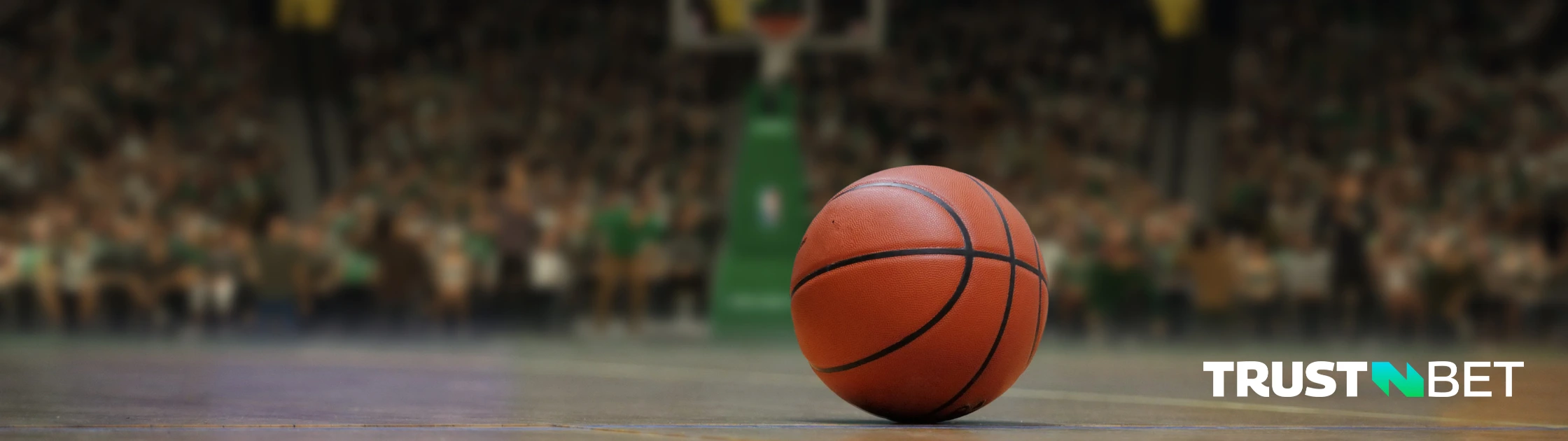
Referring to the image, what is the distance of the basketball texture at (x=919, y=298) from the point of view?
584cm

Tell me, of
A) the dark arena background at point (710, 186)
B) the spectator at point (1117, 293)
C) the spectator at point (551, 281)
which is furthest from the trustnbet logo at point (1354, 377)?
the spectator at point (551, 281)

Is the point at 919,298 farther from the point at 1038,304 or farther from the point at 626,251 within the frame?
the point at 626,251

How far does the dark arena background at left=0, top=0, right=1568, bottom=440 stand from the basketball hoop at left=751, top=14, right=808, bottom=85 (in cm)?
6

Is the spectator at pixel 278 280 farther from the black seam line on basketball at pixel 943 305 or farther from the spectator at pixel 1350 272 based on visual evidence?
the black seam line on basketball at pixel 943 305

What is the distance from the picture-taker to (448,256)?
16.9 metres

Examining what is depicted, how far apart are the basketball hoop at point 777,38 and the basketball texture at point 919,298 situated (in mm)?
10040

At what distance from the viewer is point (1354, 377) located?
32.7 ft

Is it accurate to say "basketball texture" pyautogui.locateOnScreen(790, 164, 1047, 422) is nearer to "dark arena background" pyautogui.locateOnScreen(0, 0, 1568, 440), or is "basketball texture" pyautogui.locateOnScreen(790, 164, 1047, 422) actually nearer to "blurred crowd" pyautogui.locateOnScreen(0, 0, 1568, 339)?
"dark arena background" pyautogui.locateOnScreen(0, 0, 1568, 440)

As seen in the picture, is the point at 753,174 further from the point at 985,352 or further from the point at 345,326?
the point at 985,352

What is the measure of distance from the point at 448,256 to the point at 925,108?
739 centimetres

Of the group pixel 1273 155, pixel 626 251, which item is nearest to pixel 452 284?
pixel 626 251

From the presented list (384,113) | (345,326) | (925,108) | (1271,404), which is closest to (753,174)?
(345,326)

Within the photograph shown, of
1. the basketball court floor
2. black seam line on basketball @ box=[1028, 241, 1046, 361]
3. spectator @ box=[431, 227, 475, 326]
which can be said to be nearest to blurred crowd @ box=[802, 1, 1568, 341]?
spectator @ box=[431, 227, 475, 326]

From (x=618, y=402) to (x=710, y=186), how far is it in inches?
501
